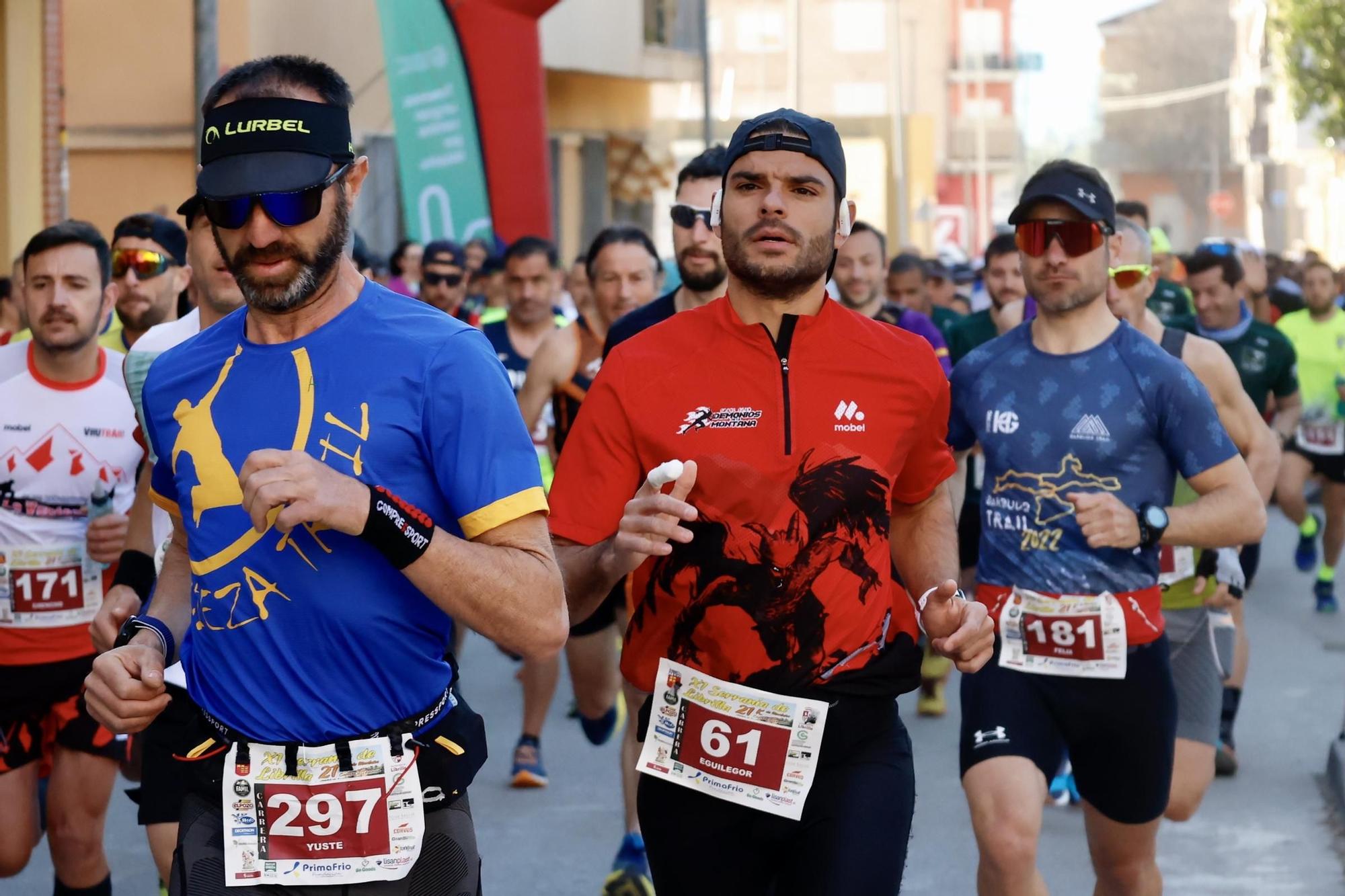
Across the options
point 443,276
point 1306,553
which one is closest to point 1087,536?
point 443,276

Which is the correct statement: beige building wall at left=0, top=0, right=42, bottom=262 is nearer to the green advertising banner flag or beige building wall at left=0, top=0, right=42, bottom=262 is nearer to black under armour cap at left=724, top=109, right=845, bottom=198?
the green advertising banner flag

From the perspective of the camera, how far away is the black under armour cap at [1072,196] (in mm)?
5703

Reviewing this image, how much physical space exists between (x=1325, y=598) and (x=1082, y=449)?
8.53 metres

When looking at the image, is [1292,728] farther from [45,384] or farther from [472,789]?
[45,384]

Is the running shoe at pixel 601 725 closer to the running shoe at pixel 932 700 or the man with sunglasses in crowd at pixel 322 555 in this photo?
the running shoe at pixel 932 700

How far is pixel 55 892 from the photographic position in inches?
231

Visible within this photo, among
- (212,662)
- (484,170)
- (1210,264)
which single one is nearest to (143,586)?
(212,662)

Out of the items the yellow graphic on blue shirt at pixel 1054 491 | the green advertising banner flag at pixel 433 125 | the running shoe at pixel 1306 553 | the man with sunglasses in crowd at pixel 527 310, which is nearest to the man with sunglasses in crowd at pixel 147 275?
the man with sunglasses in crowd at pixel 527 310

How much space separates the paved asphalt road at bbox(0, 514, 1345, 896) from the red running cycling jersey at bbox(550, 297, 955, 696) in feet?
10.1

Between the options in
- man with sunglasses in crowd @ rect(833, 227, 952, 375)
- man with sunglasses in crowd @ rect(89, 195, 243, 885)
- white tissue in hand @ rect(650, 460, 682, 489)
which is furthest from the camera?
man with sunglasses in crowd @ rect(833, 227, 952, 375)

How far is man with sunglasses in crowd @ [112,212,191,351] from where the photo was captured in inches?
272

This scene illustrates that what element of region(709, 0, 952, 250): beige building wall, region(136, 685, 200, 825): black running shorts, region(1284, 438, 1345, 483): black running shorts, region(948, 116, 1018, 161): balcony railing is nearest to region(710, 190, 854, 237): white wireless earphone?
region(136, 685, 200, 825): black running shorts

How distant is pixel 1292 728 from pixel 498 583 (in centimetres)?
730

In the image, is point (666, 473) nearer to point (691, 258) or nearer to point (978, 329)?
point (691, 258)
